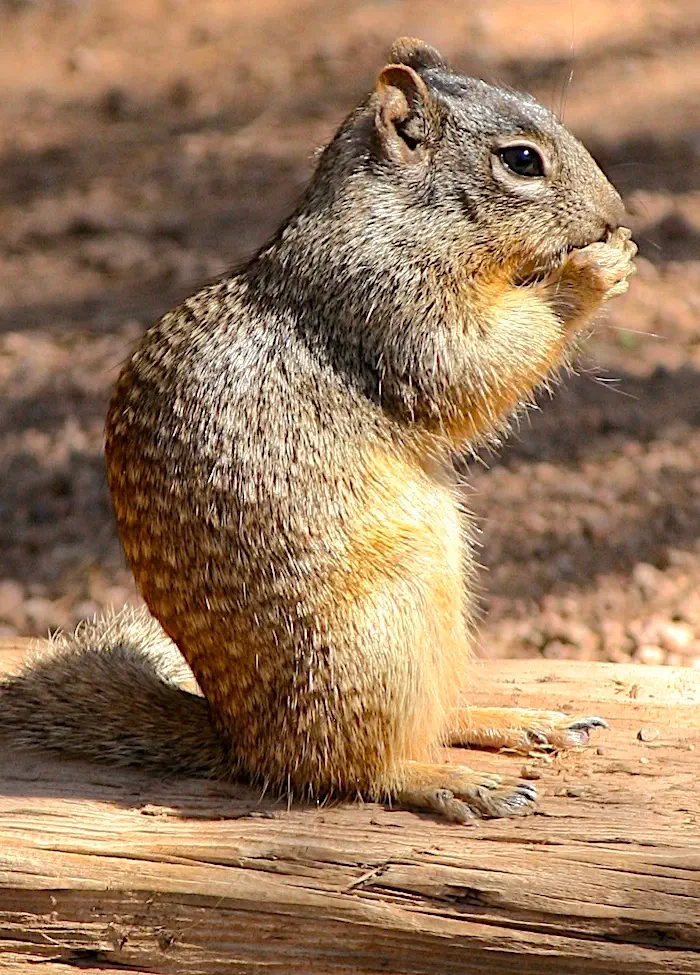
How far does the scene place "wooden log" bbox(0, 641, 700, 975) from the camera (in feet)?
10.3

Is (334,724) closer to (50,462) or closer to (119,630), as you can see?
(119,630)

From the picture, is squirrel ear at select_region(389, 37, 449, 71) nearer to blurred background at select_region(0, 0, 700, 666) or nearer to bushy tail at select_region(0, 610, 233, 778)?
blurred background at select_region(0, 0, 700, 666)

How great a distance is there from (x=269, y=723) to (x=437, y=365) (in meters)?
0.94

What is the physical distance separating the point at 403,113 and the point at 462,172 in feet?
0.68

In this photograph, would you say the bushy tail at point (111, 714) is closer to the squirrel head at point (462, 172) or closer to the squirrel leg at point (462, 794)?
the squirrel leg at point (462, 794)

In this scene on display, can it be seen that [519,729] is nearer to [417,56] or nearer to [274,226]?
[417,56]

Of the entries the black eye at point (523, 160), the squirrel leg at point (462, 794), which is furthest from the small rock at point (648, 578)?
the black eye at point (523, 160)

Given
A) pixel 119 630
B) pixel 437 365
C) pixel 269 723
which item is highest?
pixel 437 365

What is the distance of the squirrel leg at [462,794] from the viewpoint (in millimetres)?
3408

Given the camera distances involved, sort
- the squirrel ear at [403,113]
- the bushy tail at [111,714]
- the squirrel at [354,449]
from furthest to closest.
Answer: the bushy tail at [111,714] → the squirrel ear at [403,113] → the squirrel at [354,449]

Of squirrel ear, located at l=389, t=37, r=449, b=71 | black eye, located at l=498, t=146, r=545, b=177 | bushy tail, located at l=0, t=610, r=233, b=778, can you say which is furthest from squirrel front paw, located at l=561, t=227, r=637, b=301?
bushy tail, located at l=0, t=610, r=233, b=778

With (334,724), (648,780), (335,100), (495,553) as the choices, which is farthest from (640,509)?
(335,100)

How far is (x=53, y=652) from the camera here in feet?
13.2

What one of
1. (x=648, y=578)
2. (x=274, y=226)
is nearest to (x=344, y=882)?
(x=648, y=578)
